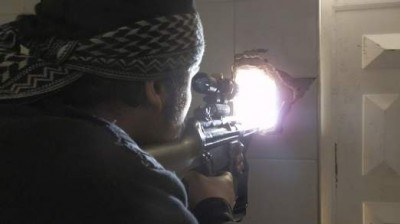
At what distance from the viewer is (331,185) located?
135 cm

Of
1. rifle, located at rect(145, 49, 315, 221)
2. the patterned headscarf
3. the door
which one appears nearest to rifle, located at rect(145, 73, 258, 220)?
rifle, located at rect(145, 49, 315, 221)

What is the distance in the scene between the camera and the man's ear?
53 centimetres

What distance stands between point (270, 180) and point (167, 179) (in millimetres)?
910

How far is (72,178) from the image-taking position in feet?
1.36

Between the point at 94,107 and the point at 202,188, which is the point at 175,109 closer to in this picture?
the point at 94,107

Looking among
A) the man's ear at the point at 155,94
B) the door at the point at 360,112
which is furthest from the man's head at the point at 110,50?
the door at the point at 360,112

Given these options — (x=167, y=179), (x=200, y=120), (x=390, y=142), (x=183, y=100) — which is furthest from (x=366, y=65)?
(x=167, y=179)

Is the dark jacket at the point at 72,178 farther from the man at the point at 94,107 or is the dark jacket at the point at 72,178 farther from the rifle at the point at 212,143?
the rifle at the point at 212,143

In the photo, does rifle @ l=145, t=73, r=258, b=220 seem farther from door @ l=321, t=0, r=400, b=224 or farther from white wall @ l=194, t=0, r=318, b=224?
door @ l=321, t=0, r=400, b=224

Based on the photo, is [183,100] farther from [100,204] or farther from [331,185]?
[331,185]

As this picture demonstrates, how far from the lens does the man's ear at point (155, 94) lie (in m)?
0.53

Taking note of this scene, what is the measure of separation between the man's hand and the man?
0.21 meters

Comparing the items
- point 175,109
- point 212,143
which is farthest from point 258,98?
point 175,109

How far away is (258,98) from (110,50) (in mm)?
799
